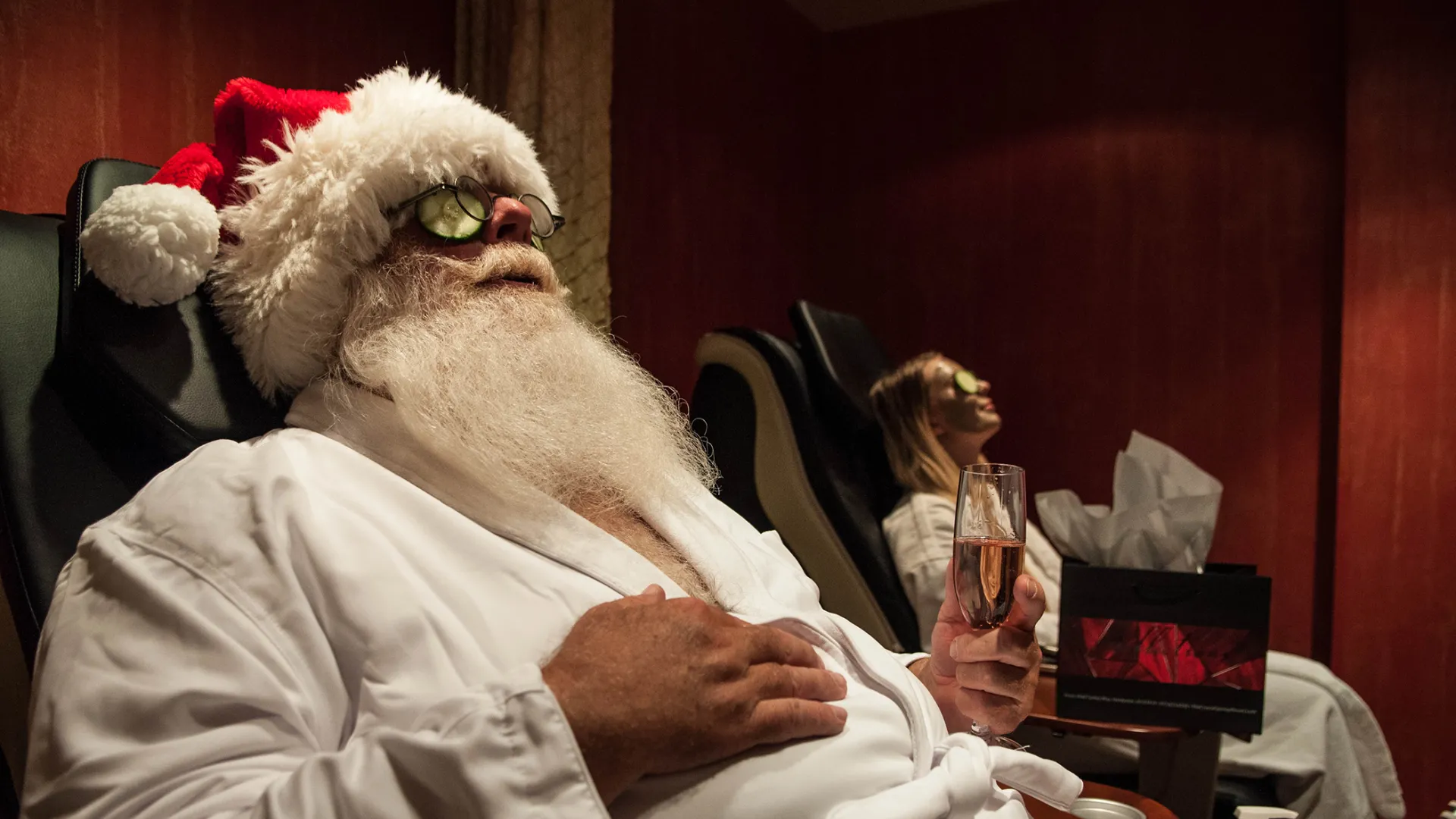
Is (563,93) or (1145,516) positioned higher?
(563,93)

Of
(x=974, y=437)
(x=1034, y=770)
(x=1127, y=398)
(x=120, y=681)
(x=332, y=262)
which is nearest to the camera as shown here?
(x=120, y=681)

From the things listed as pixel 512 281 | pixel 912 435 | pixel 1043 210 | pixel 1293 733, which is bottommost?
pixel 1293 733

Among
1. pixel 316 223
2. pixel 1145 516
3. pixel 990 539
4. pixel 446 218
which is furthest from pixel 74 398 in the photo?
pixel 1145 516

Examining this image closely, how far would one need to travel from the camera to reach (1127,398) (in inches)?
141

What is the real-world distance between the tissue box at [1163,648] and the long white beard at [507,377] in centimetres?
74

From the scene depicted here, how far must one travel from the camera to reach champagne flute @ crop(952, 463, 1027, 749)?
3.31ft

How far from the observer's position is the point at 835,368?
2422 mm

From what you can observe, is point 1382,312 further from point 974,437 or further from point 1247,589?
point 1247,589

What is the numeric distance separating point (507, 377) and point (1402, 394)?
9.82 feet

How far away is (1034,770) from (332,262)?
1.04m

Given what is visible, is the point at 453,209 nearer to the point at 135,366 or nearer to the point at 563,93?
the point at 135,366

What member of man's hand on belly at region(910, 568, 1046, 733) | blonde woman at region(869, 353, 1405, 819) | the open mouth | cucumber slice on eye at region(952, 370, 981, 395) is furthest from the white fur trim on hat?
cucumber slice on eye at region(952, 370, 981, 395)

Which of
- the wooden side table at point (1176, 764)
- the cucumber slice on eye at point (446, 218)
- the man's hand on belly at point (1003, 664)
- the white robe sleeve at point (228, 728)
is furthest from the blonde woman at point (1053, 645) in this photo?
the white robe sleeve at point (228, 728)

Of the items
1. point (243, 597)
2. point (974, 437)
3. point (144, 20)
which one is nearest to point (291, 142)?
point (243, 597)
